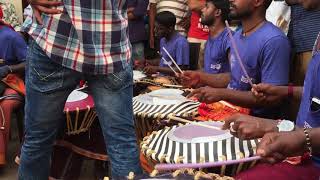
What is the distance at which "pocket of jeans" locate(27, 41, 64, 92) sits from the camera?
2.17 meters

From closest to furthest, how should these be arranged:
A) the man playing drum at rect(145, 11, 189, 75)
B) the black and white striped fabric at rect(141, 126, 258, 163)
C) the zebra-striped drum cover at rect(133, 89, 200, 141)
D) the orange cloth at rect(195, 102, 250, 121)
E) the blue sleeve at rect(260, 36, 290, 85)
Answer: the black and white striped fabric at rect(141, 126, 258, 163) < the orange cloth at rect(195, 102, 250, 121) < the zebra-striped drum cover at rect(133, 89, 200, 141) < the blue sleeve at rect(260, 36, 290, 85) < the man playing drum at rect(145, 11, 189, 75)

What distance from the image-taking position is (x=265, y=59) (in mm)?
2793

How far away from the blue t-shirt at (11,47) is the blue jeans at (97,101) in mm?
2170

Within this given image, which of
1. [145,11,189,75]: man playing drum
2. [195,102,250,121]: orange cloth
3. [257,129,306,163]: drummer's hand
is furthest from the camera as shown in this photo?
[145,11,189,75]: man playing drum

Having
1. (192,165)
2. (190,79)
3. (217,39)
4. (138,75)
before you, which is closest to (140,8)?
(138,75)

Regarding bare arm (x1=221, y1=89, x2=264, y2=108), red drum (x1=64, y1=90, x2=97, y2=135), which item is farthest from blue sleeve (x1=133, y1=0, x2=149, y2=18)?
bare arm (x1=221, y1=89, x2=264, y2=108)

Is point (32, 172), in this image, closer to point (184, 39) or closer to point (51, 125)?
point (51, 125)

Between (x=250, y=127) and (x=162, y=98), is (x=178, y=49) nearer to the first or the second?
(x=162, y=98)

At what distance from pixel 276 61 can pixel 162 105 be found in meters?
0.67

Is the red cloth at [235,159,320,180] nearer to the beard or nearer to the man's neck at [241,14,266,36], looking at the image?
the man's neck at [241,14,266,36]

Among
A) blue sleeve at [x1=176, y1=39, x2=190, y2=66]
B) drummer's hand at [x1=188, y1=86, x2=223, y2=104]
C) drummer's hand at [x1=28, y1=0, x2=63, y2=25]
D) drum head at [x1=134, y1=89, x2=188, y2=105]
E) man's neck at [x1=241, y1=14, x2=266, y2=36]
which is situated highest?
drummer's hand at [x1=28, y1=0, x2=63, y2=25]

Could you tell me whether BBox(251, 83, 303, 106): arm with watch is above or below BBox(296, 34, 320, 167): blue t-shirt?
below

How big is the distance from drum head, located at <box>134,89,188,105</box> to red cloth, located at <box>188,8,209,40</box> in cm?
192

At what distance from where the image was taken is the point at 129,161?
7.12ft
